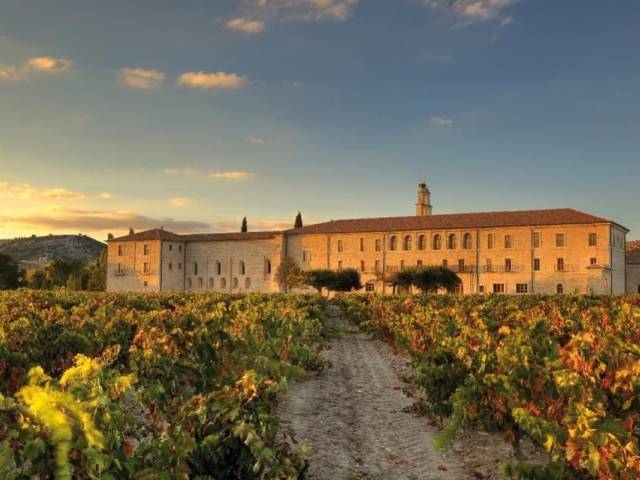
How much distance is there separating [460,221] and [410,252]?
6.22 meters

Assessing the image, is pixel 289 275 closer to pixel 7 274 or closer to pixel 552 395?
pixel 7 274

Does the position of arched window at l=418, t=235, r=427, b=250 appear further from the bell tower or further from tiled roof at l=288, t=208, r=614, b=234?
the bell tower

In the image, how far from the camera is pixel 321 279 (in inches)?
2478

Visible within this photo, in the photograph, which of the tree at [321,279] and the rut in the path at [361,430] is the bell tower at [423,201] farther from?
the rut in the path at [361,430]

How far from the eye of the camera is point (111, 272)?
2970 inches

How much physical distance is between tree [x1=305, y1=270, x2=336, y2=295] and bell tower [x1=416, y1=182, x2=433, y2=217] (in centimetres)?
2185

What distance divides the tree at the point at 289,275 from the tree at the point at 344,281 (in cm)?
363

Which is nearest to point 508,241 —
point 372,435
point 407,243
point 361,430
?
point 407,243

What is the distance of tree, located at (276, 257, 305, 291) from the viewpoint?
213ft

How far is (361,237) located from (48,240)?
115584 mm

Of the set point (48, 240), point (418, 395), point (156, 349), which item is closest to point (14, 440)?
point (156, 349)

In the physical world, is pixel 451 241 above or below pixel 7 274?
above

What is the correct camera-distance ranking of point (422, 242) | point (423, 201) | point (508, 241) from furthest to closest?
1. point (423, 201)
2. point (422, 242)
3. point (508, 241)

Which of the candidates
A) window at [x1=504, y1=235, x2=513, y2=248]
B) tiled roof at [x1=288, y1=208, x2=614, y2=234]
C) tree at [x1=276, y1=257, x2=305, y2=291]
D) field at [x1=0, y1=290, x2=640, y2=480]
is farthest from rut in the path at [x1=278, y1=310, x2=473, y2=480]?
tree at [x1=276, y1=257, x2=305, y2=291]
